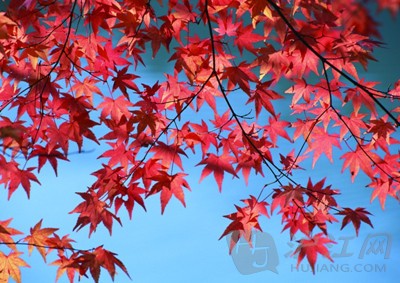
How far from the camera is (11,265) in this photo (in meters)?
1.32

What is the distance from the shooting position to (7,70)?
1419 millimetres

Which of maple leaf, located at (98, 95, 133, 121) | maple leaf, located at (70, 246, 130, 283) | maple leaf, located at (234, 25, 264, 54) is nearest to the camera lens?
maple leaf, located at (70, 246, 130, 283)

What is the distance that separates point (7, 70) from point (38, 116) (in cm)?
15

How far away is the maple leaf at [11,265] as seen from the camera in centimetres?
132

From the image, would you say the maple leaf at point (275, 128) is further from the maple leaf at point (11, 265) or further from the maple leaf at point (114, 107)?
the maple leaf at point (11, 265)

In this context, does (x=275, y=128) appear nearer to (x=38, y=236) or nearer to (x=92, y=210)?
(x=92, y=210)

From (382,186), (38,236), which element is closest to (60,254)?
(38,236)

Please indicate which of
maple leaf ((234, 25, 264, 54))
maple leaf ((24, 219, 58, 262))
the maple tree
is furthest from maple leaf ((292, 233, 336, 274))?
maple leaf ((24, 219, 58, 262))

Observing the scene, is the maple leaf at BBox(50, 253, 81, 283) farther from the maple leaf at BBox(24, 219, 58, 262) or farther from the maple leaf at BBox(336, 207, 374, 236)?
the maple leaf at BBox(336, 207, 374, 236)

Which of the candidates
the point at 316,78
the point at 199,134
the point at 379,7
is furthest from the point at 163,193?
the point at 316,78

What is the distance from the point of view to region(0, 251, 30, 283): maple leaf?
1.32 meters

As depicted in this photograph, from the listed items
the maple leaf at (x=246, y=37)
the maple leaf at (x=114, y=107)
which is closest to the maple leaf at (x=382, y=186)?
the maple leaf at (x=246, y=37)

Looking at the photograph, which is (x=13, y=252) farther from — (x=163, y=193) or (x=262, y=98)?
(x=262, y=98)

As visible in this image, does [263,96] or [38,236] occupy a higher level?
[263,96]
